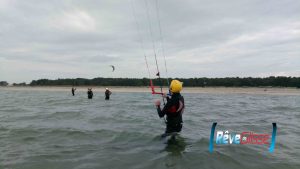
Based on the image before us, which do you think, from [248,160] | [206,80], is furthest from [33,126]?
[206,80]

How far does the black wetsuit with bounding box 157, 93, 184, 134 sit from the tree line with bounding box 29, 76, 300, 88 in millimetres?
51856

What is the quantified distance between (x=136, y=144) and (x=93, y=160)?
2335 millimetres

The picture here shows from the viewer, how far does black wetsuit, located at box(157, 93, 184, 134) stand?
889 cm

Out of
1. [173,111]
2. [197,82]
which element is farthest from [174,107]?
[197,82]

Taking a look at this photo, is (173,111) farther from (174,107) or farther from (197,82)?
(197,82)

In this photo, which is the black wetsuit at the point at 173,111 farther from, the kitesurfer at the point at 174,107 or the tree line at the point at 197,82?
the tree line at the point at 197,82

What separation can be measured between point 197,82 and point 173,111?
8203cm

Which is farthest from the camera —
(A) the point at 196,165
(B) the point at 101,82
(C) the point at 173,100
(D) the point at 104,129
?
(B) the point at 101,82

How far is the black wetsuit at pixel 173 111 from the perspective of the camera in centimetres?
→ 889

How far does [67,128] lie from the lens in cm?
1302

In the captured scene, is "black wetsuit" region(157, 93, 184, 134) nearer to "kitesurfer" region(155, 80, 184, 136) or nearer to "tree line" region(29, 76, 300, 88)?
"kitesurfer" region(155, 80, 184, 136)

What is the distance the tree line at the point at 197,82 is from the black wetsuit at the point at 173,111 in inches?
2042

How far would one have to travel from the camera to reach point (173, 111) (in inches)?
356

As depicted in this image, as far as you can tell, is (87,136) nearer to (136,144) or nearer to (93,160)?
(136,144)
